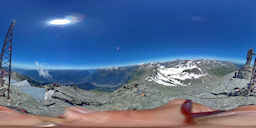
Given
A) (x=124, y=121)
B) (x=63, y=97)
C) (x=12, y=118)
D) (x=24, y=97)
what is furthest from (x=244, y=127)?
(x=63, y=97)

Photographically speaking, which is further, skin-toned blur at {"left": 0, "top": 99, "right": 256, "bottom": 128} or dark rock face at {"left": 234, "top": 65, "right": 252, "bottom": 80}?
dark rock face at {"left": 234, "top": 65, "right": 252, "bottom": 80}

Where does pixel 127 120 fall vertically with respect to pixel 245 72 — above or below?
below

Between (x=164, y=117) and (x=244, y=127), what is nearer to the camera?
(x=244, y=127)

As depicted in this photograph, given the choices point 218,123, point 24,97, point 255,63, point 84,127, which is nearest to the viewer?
point 84,127

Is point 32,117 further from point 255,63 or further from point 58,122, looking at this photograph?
point 255,63

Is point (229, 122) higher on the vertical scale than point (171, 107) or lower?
lower

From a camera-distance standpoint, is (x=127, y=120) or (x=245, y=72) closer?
(x=127, y=120)

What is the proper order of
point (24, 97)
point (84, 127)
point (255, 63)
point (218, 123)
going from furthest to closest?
point (255, 63) → point (24, 97) → point (218, 123) → point (84, 127)

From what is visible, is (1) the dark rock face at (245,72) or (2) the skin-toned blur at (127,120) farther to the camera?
(1) the dark rock face at (245,72)

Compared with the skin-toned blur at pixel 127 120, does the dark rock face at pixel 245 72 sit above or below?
above

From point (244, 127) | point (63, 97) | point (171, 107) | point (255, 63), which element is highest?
point (255, 63)

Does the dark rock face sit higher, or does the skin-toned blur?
the dark rock face
